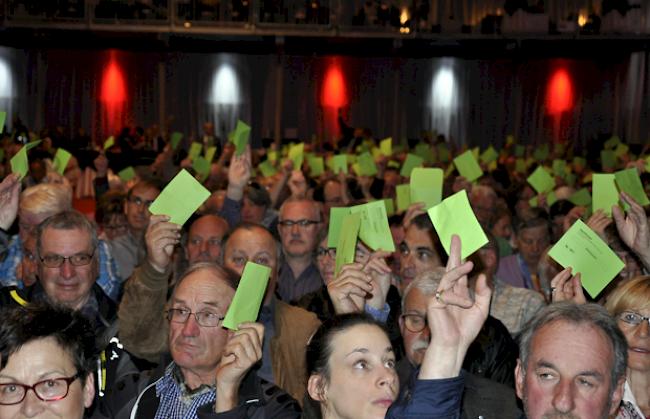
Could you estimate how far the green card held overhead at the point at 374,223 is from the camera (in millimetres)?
4609

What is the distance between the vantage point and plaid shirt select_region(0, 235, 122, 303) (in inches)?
211

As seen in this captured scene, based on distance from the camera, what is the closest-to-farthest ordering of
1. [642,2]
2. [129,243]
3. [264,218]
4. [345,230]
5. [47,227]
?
[345,230] < [47,227] < [129,243] < [264,218] < [642,2]

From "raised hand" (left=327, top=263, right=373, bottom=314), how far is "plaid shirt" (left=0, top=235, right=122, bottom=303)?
1566 mm

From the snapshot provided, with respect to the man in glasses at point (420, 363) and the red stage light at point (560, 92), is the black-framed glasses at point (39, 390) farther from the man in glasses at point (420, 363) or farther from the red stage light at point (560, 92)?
the red stage light at point (560, 92)

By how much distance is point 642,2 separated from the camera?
22.6m

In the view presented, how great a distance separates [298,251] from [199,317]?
237 centimetres

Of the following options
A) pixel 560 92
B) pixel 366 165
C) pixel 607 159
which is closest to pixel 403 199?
pixel 366 165

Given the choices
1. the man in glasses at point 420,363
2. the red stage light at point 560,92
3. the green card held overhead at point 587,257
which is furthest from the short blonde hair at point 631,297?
the red stage light at point 560,92

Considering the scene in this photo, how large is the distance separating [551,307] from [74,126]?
82.7 ft

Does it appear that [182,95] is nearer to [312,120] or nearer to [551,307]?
[312,120]

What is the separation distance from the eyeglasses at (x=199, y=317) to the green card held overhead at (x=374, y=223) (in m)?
1.01

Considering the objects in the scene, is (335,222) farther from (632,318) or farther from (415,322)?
(632,318)

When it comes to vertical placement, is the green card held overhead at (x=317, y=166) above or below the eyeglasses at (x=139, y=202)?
below

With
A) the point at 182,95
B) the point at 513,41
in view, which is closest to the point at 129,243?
the point at 513,41
